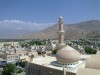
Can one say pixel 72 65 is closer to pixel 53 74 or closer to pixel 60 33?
pixel 53 74

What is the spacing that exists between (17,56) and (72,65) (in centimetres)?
2853

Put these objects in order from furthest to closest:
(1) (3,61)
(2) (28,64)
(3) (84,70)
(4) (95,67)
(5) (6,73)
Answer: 1. (1) (3,61)
2. (5) (6,73)
3. (2) (28,64)
4. (4) (95,67)
5. (3) (84,70)

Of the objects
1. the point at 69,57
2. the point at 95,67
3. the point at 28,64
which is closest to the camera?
the point at 95,67

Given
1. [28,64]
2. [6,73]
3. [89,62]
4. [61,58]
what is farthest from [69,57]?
[6,73]

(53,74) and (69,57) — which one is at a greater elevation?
(69,57)

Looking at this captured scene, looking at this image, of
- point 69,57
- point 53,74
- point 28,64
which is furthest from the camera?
point 28,64

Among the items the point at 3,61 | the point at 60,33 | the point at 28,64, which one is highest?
the point at 60,33

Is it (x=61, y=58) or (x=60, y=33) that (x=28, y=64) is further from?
(x=60, y=33)

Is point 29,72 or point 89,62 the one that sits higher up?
point 89,62

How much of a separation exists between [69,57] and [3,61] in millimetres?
25971

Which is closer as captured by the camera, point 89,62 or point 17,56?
point 89,62

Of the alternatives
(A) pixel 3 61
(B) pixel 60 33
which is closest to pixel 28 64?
(B) pixel 60 33

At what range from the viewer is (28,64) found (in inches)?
739

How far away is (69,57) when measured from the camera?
53.9 ft
